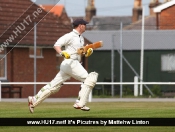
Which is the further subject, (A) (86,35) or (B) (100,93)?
(A) (86,35)

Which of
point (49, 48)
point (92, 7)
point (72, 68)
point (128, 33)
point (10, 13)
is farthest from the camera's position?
point (92, 7)

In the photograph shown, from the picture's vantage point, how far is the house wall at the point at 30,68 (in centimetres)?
3372

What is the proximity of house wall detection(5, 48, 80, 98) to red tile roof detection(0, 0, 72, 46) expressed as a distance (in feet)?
1.91

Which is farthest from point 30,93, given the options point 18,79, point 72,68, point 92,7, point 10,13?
point 92,7

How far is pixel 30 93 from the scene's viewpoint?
33531 millimetres

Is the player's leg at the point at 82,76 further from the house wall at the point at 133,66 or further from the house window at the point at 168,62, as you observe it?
the house window at the point at 168,62

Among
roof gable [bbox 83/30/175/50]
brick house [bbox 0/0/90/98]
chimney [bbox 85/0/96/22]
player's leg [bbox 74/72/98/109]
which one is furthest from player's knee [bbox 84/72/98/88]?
chimney [bbox 85/0/96/22]

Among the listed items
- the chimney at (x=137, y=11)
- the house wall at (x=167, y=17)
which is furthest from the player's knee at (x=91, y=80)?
the chimney at (x=137, y=11)

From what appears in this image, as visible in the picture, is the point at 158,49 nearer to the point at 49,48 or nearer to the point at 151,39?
the point at 151,39

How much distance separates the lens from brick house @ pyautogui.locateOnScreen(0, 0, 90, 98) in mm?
31342

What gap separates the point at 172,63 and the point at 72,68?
21402 mm

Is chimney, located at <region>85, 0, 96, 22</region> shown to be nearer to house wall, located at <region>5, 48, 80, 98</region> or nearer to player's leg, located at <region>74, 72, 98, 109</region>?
house wall, located at <region>5, 48, 80, 98</region>

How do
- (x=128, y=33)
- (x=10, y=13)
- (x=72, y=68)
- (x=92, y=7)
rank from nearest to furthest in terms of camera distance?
1. (x=72, y=68)
2. (x=10, y=13)
3. (x=128, y=33)
4. (x=92, y=7)

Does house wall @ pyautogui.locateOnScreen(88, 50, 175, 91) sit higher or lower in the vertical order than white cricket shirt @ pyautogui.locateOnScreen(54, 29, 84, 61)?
lower
